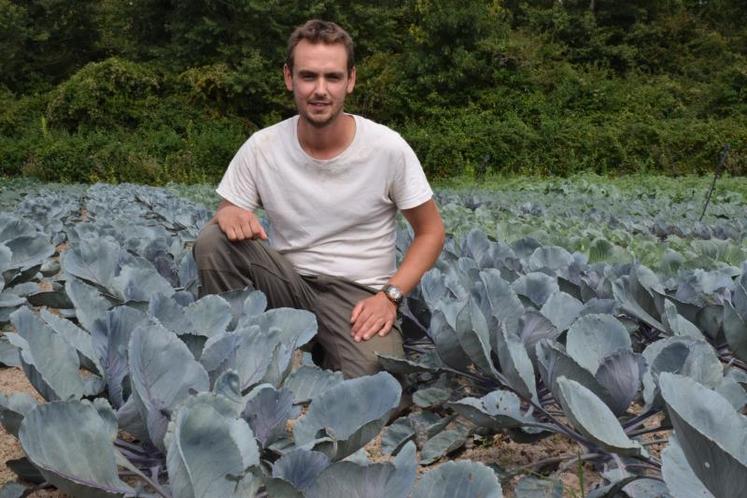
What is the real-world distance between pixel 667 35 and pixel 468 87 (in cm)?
881

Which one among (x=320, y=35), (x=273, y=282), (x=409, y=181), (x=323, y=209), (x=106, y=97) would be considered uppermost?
(x=320, y=35)

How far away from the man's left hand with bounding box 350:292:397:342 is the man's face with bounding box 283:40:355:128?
70cm

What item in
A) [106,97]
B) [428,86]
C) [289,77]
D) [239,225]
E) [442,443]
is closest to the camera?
[442,443]

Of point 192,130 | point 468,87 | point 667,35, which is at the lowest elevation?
point 192,130

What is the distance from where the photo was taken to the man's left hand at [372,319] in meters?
2.36

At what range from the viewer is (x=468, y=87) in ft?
83.1

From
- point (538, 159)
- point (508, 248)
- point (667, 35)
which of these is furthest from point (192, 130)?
point (508, 248)

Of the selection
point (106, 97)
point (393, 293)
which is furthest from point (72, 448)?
point (106, 97)

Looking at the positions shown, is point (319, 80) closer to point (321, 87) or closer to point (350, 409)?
point (321, 87)

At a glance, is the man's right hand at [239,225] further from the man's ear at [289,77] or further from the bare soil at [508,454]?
the bare soil at [508,454]

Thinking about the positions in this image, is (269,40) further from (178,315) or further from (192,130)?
(178,315)

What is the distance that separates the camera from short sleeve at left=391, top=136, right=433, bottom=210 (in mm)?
2730

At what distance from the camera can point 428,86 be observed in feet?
83.4

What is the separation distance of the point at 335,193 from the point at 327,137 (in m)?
0.21
